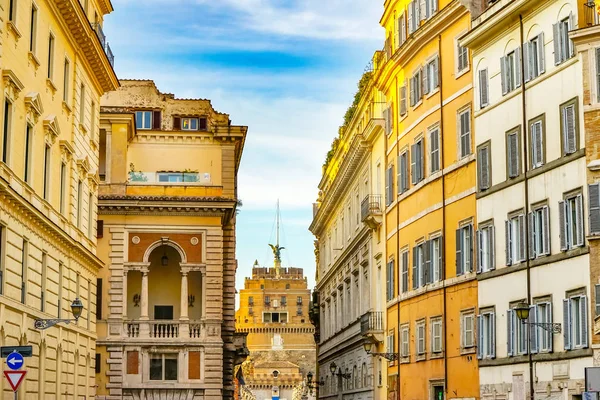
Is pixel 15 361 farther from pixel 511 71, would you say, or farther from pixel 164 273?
pixel 164 273

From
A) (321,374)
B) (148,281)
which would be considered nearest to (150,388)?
(148,281)

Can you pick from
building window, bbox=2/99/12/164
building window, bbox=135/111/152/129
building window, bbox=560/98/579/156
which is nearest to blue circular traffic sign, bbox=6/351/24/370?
building window, bbox=2/99/12/164

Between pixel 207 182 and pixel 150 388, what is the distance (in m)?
12.2

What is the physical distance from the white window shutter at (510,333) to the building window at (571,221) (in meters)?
4.17

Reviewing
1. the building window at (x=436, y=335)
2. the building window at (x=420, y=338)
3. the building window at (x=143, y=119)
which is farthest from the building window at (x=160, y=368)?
the building window at (x=436, y=335)

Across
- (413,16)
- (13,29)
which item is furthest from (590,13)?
(13,29)

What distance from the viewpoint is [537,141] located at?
1410 inches

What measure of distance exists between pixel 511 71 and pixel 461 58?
15.3 feet

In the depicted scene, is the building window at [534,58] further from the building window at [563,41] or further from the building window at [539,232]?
the building window at [539,232]

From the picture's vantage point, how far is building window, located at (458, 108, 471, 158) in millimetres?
41469

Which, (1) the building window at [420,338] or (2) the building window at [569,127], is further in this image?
(1) the building window at [420,338]

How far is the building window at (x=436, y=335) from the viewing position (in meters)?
44.4

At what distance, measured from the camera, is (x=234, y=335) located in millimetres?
70625

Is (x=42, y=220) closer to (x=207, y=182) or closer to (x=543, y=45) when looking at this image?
(x=543, y=45)
